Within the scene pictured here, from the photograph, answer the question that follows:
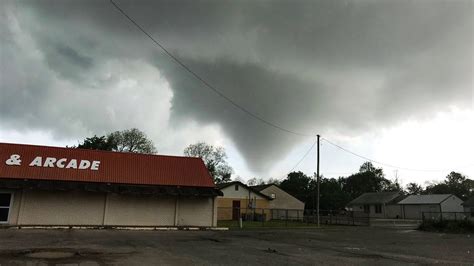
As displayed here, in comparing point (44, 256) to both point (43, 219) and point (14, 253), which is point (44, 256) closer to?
point (14, 253)

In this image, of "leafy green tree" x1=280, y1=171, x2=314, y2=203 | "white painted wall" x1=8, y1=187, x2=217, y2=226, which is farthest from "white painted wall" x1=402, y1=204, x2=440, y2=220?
"white painted wall" x1=8, y1=187, x2=217, y2=226

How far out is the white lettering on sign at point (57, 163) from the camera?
96.5 ft

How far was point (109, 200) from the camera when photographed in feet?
99.0

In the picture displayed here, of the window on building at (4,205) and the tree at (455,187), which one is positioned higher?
the tree at (455,187)

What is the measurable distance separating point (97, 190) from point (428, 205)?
63.5 meters

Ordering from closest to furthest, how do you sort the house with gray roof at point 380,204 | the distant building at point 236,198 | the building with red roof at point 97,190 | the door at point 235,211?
the building with red roof at point 97,190 → the door at point 235,211 → the distant building at point 236,198 → the house with gray roof at point 380,204

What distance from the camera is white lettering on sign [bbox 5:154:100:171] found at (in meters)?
29.4

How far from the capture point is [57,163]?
30.5m

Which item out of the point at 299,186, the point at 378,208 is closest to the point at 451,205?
the point at 378,208

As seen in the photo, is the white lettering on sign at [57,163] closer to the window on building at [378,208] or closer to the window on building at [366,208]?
the window on building at [378,208]

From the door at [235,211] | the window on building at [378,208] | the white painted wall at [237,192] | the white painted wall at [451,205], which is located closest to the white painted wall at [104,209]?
the door at [235,211]

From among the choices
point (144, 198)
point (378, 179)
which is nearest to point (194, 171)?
point (144, 198)

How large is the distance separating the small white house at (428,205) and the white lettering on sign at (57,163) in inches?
2371

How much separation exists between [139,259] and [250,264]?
340 centimetres
